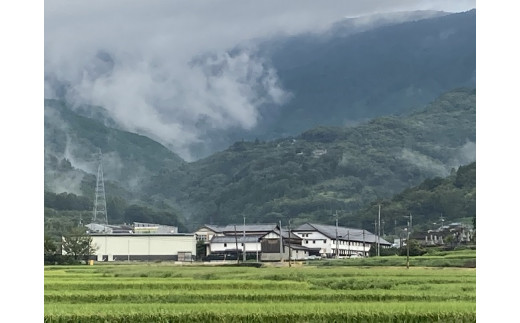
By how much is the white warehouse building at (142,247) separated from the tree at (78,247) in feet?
4.32

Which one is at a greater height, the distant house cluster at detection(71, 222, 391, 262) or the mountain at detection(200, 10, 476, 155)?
the mountain at detection(200, 10, 476, 155)

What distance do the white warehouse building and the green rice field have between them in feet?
39.6

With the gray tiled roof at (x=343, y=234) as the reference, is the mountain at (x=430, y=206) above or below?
above

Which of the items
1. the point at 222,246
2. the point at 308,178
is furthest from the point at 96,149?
the point at 222,246

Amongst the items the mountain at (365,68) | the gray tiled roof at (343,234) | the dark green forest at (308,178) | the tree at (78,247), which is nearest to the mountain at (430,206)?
the dark green forest at (308,178)

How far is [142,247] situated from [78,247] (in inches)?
130

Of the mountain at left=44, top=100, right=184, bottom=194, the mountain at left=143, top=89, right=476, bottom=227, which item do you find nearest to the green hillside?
the mountain at left=44, top=100, right=184, bottom=194

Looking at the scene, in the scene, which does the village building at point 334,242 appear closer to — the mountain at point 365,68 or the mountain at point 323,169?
the mountain at point 323,169

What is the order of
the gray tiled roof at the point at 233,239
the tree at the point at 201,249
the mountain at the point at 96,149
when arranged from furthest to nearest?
the mountain at the point at 96,149, the tree at the point at 201,249, the gray tiled roof at the point at 233,239

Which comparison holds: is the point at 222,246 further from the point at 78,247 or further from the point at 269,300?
the point at 269,300

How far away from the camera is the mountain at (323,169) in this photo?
52.6 m

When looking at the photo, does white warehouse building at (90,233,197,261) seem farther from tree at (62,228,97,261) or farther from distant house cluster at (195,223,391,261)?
distant house cluster at (195,223,391,261)

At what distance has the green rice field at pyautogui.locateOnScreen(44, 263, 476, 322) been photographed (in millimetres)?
8555

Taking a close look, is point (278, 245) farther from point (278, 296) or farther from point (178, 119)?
point (178, 119)
